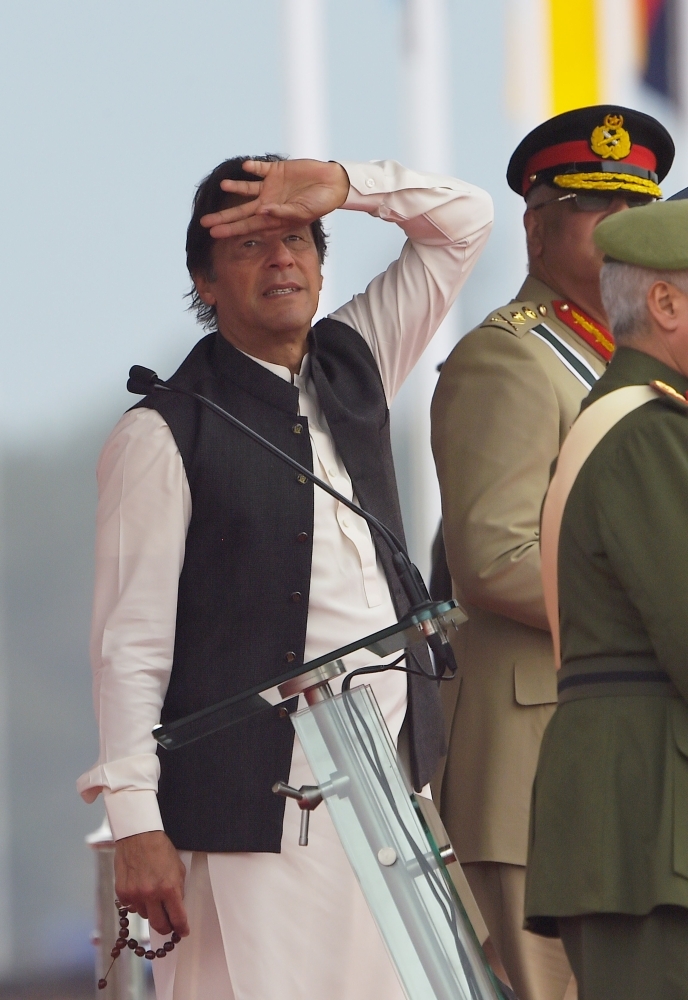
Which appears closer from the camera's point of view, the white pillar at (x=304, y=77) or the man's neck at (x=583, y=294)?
the man's neck at (x=583, y=294)

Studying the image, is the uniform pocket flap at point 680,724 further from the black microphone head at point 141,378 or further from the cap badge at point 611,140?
the cap badge at point 611,140

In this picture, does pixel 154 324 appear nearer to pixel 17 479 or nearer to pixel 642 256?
pixel 17 479

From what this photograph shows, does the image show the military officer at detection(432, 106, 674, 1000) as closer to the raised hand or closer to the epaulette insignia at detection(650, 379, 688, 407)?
the raised hand

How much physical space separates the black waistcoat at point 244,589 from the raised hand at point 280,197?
0.63 feet

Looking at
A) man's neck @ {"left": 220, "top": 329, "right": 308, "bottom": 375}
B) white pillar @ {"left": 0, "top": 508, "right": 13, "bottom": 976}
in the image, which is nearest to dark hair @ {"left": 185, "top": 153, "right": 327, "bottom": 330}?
man's neck @ {"left": 220, "top": 329, "right": 308, "bottom": 375}

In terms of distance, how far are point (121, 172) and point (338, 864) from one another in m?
2.59

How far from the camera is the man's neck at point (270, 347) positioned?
225 centimetres

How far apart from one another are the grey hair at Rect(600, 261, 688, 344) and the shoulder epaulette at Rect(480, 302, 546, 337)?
0.68 meters

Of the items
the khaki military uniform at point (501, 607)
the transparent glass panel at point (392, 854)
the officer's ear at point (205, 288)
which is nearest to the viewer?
the transparent glass panel at point (392, 854)

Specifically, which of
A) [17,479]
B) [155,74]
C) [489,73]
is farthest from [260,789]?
[489,73]

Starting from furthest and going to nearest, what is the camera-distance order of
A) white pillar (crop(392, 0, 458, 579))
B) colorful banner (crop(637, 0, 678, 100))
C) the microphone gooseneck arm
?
colorful banner (crop(637, 0, 678, 100)) → white pillar (crop(392, 0, 458, 579)) → the microphone gooseneck arm

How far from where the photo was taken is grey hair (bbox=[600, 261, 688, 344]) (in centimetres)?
163

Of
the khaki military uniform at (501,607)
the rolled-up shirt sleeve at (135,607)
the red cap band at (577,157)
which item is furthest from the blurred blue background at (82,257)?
the rolled-up shirt sleeve at (135,607)

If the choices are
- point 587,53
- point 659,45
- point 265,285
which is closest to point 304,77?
point 587,53
